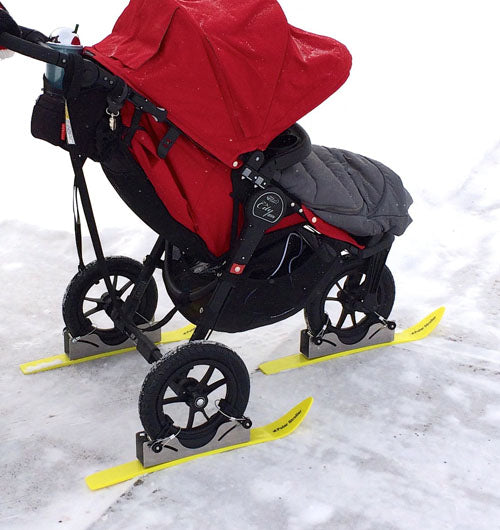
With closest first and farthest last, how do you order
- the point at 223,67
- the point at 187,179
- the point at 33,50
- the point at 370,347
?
the point at 33,50 → the point at 223,67 → the point at 187,179 → the point at 370,347

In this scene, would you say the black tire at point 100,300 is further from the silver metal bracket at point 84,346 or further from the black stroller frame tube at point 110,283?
the black stroller frame tube at point 110,283

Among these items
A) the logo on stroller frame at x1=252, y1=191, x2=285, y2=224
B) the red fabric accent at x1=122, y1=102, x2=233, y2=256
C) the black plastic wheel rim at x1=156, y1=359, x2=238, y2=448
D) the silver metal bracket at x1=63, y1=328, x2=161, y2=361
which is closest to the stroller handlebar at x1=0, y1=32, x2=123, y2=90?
the red fabric accent at x1=122, y1=102, x2=233, y2=256

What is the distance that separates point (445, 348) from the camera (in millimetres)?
3523

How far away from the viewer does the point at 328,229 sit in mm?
2934

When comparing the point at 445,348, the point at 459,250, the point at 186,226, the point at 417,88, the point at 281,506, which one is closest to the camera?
the point at 281,506

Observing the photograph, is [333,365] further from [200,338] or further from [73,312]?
[73,312]

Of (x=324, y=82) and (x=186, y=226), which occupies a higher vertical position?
(x=324, y=82)

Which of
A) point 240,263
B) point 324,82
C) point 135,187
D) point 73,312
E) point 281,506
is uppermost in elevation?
point 324,82

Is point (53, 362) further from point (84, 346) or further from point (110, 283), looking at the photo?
point (110, 283)

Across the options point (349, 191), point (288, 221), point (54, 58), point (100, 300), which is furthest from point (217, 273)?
point (54, 58)

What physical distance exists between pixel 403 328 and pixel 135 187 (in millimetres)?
1628

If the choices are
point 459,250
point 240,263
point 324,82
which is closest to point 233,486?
point 240,263

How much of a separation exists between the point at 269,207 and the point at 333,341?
36.5 inches

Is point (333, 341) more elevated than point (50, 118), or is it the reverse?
point (50, 118)
